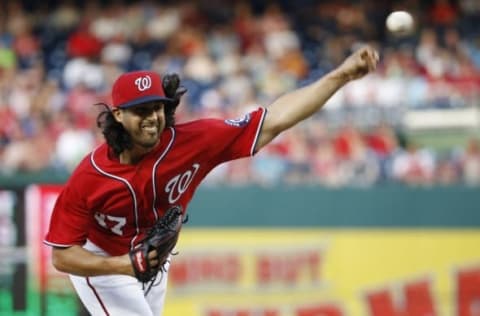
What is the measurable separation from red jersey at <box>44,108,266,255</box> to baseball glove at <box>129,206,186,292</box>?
11 cm

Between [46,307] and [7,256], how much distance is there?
559 mm

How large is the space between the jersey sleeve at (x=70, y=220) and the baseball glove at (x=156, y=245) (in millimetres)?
289

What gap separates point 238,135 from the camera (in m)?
5.26

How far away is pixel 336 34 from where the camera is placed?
43.3 ft

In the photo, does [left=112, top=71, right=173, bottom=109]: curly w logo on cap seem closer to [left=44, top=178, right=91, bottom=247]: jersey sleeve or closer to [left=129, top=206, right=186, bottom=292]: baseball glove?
[left=44, top=178, right=91, bottom=247]: jersey sleeve

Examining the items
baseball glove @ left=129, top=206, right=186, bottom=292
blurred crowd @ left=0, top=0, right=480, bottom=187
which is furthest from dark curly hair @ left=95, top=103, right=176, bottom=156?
blurred crowd @ left=0, top=0, right=480, bottom=187

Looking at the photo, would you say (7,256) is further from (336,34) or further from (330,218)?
(336,34)

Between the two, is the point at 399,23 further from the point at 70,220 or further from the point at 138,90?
the point at 70,220

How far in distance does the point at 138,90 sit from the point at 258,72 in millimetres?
7366

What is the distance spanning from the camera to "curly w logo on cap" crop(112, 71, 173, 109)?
4938 millimetres

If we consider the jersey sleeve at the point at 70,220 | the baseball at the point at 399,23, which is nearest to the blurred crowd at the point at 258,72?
the baseball at the point at 399,23

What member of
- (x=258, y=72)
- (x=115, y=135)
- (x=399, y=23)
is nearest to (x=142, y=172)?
(x=115, y=135)

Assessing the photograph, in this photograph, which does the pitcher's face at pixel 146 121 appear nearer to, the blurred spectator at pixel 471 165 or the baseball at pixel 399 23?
the baseball at pixel 399 23

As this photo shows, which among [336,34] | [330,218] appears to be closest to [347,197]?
[330,218]
